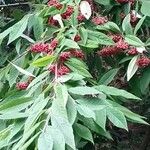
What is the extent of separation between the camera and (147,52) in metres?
1.29

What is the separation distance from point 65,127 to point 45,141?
6 centimetres

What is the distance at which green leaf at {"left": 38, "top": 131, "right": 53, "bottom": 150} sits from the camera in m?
0.83

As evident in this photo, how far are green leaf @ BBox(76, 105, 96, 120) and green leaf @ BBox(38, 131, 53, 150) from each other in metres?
0.11

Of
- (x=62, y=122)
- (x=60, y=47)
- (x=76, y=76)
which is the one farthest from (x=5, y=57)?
(x=62, y=122)

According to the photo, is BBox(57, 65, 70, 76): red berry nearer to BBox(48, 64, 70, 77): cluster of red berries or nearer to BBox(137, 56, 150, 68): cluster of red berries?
BBox(48, 64, 70, 77): cluster of red berries

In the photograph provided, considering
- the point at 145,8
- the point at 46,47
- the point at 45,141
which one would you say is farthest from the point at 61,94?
the point at 145,8

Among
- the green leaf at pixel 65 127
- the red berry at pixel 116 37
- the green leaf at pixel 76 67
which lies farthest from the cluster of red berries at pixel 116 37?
the green leaf at pixel 65 127

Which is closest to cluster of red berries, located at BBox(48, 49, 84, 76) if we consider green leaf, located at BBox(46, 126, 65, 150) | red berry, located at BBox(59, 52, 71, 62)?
red berry, located at BBox(59, 52, 71, 62)

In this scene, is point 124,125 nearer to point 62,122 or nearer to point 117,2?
point 62,122

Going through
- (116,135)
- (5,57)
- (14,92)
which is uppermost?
(14,92)

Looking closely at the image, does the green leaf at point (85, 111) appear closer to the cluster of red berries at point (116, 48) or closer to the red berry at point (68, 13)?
the cluster of red berries at point (116, 48)

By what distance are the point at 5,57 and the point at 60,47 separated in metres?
0.65

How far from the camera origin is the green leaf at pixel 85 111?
0.93m

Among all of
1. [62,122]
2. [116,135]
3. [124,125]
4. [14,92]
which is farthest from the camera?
[116,135]
